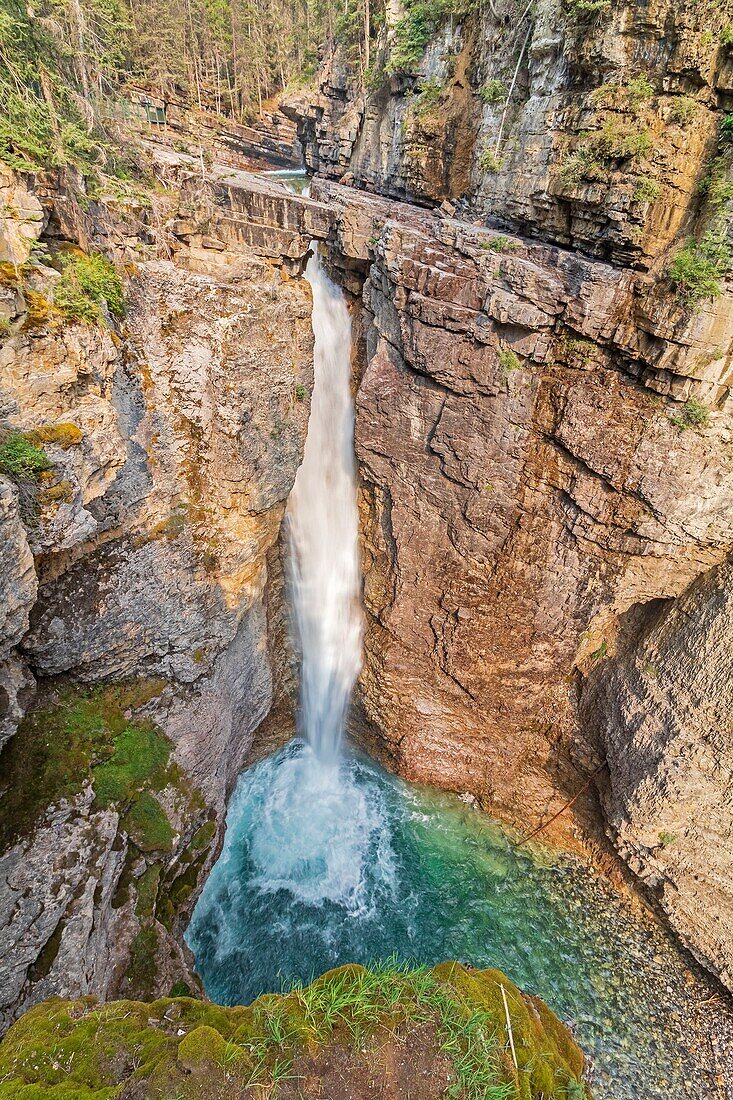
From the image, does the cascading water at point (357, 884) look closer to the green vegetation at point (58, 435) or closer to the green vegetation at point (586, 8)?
the green vegetation at point (58, 435)

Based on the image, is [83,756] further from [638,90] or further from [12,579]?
[638,90]

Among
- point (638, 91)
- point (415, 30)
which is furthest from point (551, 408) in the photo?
point (415, 30)

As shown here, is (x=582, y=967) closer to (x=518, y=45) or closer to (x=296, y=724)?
(x=296, y=724)

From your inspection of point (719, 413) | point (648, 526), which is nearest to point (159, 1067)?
point (648, 526)

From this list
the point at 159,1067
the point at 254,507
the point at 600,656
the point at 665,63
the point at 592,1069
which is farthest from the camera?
the point at 600,656

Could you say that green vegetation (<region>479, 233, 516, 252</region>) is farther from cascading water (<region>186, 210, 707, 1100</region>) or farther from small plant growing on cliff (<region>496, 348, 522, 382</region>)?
cascading water (<region>186, 210, 707, 1100</region>)

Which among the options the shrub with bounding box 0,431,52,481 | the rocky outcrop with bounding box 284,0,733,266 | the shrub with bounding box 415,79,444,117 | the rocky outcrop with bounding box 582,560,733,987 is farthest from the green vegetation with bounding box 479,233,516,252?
the shrub with bounding box 0,431,52,481
